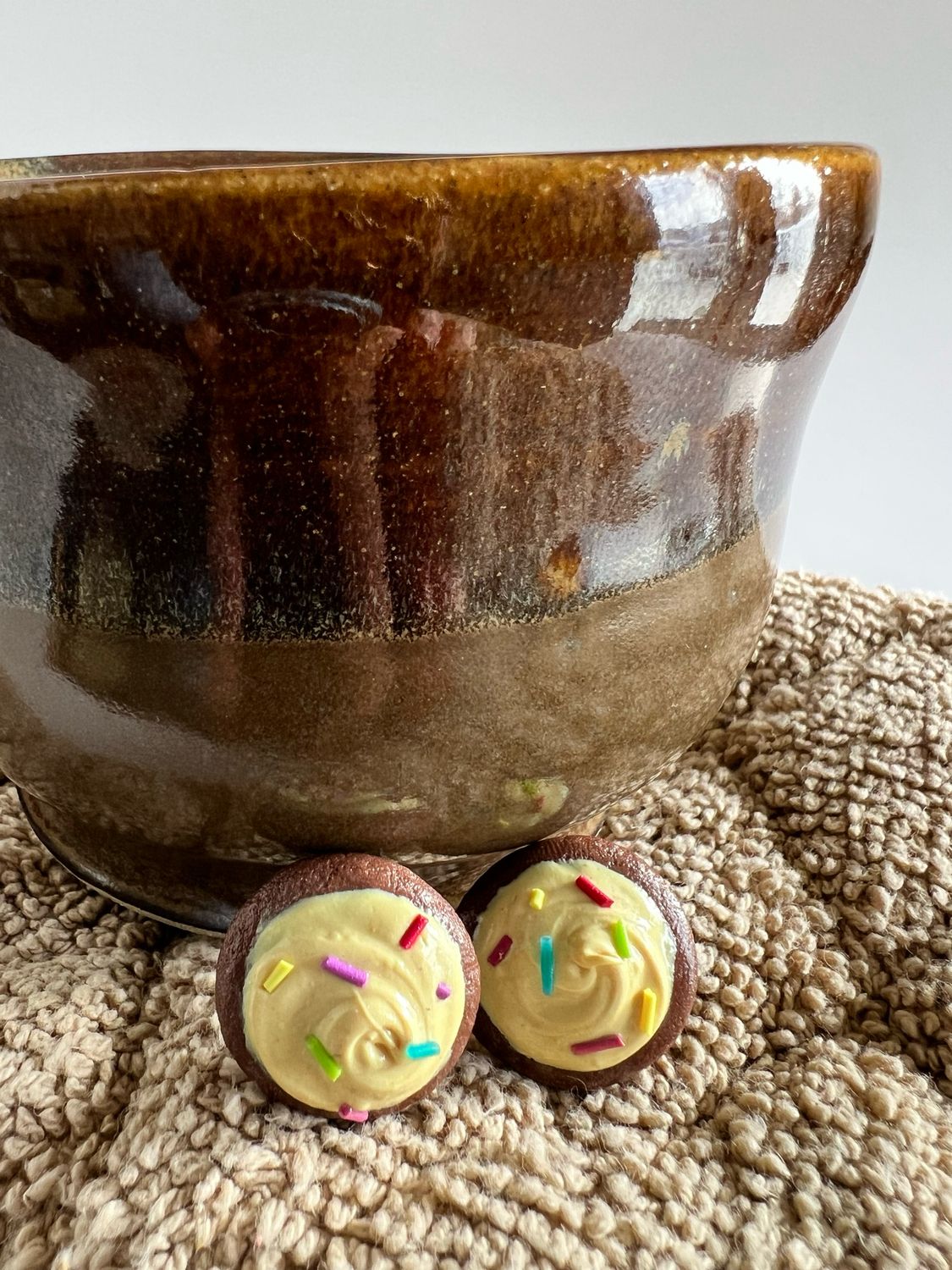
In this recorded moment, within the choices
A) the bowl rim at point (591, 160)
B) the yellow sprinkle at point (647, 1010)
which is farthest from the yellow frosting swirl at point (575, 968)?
the bowl rim at point (591, 160)

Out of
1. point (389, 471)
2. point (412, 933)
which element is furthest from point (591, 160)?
point (412, 933)

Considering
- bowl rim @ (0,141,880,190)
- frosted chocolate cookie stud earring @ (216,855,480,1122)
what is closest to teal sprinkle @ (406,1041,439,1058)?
frosted chocolate cookie stud earring @ (216,855,480,1122)

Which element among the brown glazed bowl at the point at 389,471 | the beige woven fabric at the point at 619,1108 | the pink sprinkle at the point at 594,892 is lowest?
the beige woven fabric at the point at 619,1108

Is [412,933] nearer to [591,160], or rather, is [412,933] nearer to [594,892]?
[594,892]

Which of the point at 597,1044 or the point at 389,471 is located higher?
the point at 389,471

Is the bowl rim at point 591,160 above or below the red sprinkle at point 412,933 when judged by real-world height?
above

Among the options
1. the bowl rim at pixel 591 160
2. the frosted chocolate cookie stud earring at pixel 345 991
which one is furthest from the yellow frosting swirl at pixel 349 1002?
the bowl rim at pixel 591 160

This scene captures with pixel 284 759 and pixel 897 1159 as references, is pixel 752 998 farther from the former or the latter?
pixel 284 759

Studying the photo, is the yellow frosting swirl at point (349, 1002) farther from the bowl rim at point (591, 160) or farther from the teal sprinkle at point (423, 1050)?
the bowl rim at point (591, 160)
